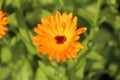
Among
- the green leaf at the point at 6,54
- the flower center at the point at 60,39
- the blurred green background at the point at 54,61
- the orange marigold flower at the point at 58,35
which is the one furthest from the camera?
the green leaf at the point at 6,54

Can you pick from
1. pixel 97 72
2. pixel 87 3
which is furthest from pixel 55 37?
pixel 87 3

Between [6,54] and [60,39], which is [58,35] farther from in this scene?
[6,54]

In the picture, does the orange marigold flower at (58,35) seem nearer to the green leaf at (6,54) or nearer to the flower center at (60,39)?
the flower center at (60,39)

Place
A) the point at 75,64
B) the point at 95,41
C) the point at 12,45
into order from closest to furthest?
the point at 75,64 < the point at 12,45 < the point at 95,41

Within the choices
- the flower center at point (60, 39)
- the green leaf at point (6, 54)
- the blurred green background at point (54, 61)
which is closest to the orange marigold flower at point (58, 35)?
the flower center at point (60, 39)

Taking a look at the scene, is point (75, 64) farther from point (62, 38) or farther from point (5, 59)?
point (5, 59)

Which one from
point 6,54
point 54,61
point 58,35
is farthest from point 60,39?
point 6,54

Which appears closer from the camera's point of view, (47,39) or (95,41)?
(47,39)
